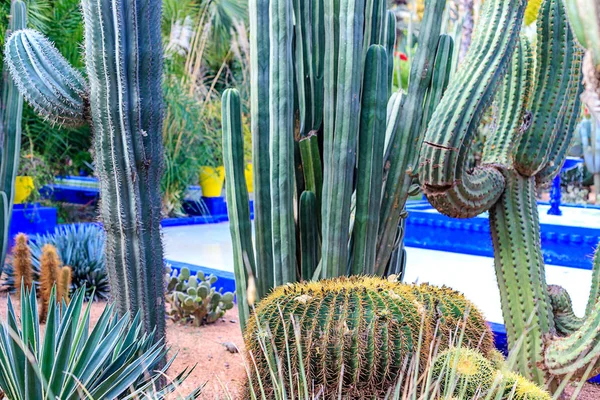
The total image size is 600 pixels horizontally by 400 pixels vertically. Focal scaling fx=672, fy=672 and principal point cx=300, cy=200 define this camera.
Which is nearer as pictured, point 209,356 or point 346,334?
A: point 346,334

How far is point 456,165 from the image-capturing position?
2.81m

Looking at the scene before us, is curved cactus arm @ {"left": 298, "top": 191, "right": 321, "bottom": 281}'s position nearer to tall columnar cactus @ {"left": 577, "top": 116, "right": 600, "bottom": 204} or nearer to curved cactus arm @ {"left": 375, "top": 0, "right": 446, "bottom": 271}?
curved cactus arm @ {"left": 375, "top": 0, "right": 446, "bottom": 271}

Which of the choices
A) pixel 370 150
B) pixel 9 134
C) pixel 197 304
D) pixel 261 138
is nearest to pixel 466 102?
pixel 370 150

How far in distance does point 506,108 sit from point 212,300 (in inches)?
103

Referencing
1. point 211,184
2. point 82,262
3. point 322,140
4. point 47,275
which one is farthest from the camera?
point 211,184

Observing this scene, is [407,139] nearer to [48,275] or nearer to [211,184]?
[48,275]

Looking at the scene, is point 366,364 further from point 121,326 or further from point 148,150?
point 148,150

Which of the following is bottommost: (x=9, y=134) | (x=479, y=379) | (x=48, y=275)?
(x=48, y=275)

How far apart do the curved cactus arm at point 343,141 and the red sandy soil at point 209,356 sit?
0.80 meters

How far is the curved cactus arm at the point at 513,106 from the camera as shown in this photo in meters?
3.31

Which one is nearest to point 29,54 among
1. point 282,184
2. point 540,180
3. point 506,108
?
point 282,184

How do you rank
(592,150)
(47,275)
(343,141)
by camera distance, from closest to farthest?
(343,141)
(47,275)
(592,150)

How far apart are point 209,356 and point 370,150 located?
6.23 ft

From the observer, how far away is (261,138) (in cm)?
307
